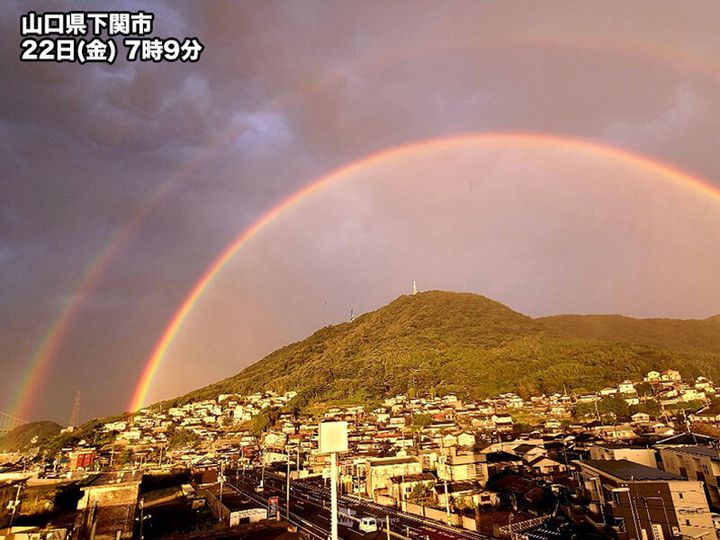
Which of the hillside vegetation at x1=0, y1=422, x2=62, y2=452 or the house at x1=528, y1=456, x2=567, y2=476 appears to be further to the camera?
the hillside vegetation at x1=0, y1=422, x2=62, y2=452

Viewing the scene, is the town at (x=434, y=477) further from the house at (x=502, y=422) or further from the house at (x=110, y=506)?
the house at (x=502, y=422)

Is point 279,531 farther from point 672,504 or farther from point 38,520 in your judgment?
point 38,520

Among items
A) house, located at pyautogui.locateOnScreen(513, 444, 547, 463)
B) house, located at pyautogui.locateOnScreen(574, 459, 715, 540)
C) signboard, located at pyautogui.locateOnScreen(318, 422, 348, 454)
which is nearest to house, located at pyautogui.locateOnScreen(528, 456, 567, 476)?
house, located at pyautogui.locateOnScreen(513, 444, 547, 463)

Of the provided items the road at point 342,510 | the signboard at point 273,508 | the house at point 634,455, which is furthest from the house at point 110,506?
the house at point 634,455

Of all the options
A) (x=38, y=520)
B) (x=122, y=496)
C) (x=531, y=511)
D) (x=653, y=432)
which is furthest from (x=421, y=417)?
(x=122, y=496)

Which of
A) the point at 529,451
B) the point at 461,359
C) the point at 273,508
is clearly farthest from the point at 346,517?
the point at 461,359

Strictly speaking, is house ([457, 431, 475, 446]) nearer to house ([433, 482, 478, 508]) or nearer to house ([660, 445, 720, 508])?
house ([433, 482, 478, 508])
